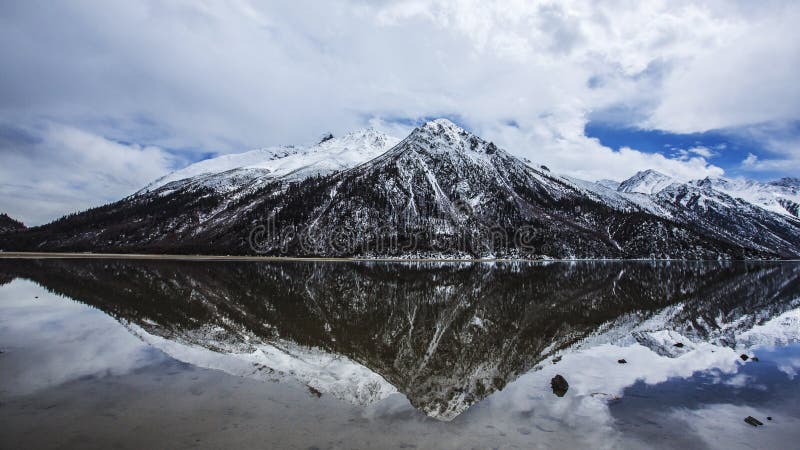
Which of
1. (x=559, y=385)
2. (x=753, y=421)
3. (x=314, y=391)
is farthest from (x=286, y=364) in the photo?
(x=753, y=421)

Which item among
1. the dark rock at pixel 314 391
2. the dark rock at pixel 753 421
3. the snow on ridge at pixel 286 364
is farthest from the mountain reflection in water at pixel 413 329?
the dark rock at pixel 753 421

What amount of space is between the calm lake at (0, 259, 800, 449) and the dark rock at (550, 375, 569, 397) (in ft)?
0.73

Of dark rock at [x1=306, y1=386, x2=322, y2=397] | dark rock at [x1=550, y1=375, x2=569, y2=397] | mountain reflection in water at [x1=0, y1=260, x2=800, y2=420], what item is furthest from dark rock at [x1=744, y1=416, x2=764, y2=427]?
dark rock at [x1=306, y1=386, x2=322, y2=397]

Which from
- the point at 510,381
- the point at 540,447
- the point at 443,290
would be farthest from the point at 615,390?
the point at 443,290

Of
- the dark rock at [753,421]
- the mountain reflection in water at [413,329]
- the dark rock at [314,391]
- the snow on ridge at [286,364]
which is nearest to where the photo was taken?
the dark rock at [753,421]

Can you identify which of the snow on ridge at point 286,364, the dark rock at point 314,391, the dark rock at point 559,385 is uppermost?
the dark rock at point 559,385

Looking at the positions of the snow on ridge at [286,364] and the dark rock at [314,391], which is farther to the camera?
the snow on ridge at [286,364]

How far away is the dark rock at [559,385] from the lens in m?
18.9

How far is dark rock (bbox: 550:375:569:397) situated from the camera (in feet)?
62.0

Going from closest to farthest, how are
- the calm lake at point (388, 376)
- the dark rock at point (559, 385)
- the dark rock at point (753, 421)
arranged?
the calm lake at point (388, 376), the dark rock at point (753, 421), the dark rock at point (559, 385)

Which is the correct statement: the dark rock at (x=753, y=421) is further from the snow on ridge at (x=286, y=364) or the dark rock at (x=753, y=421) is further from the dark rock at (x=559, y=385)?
the snow on ridge at (x=286, y=364)

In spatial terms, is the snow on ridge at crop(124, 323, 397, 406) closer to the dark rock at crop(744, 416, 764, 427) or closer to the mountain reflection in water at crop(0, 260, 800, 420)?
the mountain reflection in water at crop(0, 260, 800, 420)

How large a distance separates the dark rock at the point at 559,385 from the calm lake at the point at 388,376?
0.22 meters

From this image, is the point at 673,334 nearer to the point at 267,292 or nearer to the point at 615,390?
the point at 615,390
